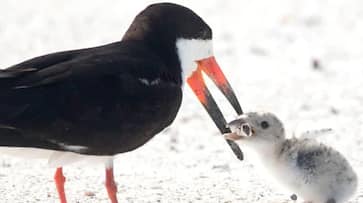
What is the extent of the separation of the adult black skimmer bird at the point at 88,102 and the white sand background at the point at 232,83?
0.54 meters

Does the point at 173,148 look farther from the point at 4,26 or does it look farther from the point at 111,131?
the point at 4,26

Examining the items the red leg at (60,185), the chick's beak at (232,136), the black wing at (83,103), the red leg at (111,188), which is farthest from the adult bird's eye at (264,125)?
the red leg at (60,185)

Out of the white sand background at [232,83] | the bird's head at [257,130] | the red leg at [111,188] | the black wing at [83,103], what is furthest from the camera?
the white sand background at [232,83]

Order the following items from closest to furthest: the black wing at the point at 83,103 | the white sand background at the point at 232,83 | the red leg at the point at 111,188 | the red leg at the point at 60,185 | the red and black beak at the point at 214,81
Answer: the black wing at the point at 83,103 < the red leg at the point at 111,188 < the red leg at the point at 60,185 < the red and black beak at the point at 214,81 < the white sand background at the point at 232,83

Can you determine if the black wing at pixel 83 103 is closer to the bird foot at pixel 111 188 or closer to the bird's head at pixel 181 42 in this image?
the bird foot at pixel 111 188

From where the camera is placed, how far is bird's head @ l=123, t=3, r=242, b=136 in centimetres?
740

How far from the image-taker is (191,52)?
7574 millimetres

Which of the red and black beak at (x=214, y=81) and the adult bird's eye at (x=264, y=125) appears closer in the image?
the adult bird's eye at (x=264, y=125)

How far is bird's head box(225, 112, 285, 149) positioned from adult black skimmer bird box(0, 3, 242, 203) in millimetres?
441

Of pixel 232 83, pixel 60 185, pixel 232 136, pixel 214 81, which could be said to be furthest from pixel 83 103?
pixel 232 83

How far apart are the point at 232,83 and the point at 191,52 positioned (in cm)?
463

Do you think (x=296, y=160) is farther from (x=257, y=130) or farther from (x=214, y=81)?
(x=214, y=81)

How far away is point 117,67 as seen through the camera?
6.82 metres

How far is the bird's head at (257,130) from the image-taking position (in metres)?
7.21
